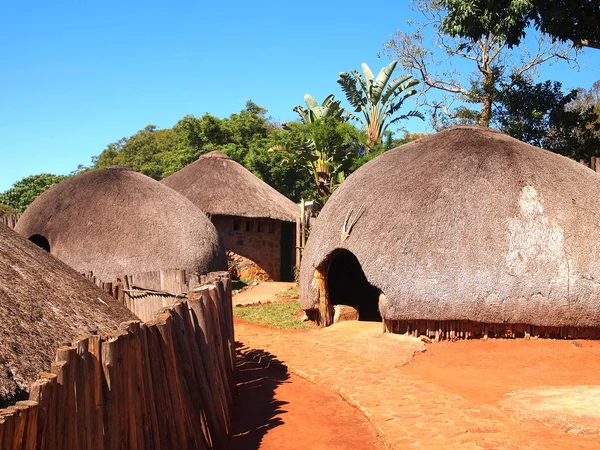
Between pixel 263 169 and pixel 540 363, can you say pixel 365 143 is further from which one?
pixel 540 363

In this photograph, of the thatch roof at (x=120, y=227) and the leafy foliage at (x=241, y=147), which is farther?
the leafy foliage at (x=241, y=147)

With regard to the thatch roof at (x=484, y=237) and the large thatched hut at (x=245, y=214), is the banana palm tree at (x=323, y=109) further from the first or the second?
the thatch roof at (x=484, y=237)

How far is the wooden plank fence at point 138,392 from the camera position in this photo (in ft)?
9.91

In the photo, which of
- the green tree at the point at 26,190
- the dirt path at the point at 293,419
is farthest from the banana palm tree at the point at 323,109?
the dirt path at the point at 293,419

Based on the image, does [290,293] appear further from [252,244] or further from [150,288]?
[150,288]

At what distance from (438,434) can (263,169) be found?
22.4 meters

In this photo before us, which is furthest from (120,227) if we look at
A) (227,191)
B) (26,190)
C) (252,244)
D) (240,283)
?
(26,190)

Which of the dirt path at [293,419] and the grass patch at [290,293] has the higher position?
the grass patch at [290,293]

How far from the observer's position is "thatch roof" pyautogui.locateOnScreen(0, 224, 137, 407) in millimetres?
3535

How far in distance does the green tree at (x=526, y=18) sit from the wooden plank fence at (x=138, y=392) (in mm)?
12788

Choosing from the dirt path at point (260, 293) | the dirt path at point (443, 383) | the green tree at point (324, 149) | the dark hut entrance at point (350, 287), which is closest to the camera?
the dirt path at point (443, 383)

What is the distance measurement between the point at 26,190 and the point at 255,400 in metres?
27.1

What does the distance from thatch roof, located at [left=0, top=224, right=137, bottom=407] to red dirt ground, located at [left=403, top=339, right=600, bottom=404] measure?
4250mm

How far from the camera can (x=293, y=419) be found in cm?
613
